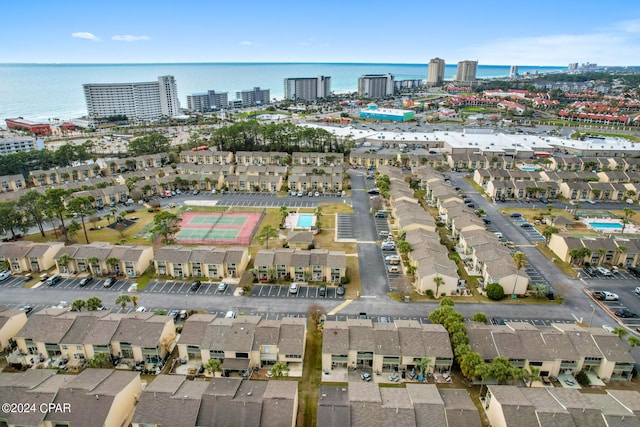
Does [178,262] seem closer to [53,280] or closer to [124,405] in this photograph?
[53,280]

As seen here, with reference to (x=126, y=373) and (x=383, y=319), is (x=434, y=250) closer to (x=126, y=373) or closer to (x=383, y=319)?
(x=383, y=319)

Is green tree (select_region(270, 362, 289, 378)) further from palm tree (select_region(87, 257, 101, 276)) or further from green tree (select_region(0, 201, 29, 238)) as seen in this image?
green tree (select_region(0, 201, 29, 238))

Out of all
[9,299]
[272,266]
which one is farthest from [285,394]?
[9,299]

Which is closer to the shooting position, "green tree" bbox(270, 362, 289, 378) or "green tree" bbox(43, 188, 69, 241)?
"green tree" bbox(270, 362, 289, 378)

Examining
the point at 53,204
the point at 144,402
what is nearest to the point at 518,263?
the point at 144,402

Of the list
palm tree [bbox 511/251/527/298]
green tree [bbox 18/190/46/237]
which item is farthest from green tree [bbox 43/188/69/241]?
palm tree [bbox 511/251/527/298]

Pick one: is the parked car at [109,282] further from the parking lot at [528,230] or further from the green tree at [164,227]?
the parking lot at [528,230]

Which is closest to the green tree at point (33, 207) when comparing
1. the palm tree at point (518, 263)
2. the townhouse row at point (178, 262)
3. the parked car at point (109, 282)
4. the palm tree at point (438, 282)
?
the townhouse row at point (178, 262)
